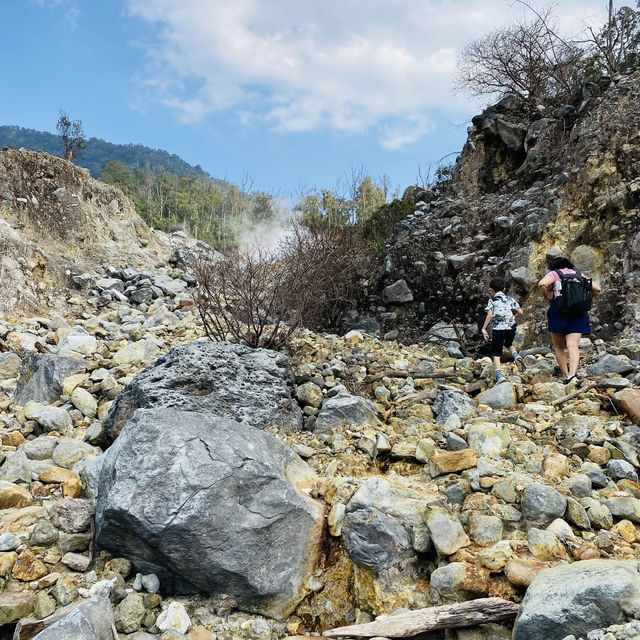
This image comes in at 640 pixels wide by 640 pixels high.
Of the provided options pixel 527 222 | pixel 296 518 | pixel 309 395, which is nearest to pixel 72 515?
pixel 296 518

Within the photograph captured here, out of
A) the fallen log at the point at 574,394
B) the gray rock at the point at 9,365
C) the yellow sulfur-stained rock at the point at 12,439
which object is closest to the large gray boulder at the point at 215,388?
the yellow sulfur-stained rock at the point at 12,439

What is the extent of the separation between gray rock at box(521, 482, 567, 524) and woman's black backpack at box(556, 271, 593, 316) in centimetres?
240

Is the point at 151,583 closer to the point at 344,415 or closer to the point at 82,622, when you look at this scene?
the point at 82,622

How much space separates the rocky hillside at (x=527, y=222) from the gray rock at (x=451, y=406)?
2.64 metres

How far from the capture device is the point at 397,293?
26.9 feet

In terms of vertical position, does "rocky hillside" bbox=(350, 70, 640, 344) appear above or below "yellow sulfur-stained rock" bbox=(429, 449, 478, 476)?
above

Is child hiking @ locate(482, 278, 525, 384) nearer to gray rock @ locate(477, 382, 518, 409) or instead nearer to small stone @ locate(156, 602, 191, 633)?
gray rock @ locate(477, 382, 518, 409)

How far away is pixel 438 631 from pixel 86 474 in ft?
6.64

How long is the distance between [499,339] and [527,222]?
2.85m

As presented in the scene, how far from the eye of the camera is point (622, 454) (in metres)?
2.81

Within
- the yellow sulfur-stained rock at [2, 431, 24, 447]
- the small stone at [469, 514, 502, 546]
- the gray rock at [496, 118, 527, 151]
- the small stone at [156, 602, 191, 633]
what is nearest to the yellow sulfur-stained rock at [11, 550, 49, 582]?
the small stone at [156, 602, 191, 633]

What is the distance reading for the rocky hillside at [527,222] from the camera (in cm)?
588

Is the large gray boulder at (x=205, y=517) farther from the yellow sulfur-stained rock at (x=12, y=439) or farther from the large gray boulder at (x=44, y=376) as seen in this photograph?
the large gray boulder at (x=44, y=376)

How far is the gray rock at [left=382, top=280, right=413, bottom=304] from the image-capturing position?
26.6 feet
